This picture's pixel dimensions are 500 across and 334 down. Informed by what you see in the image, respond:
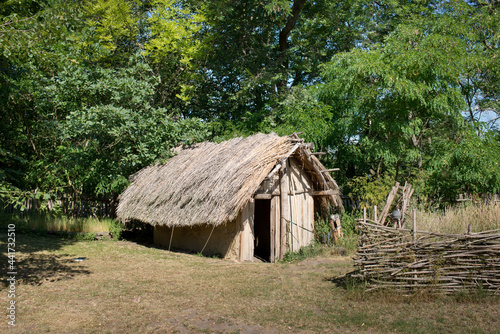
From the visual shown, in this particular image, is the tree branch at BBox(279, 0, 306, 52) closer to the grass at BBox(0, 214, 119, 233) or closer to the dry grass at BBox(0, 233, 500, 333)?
the grass at BBox(0, 214, 119, 233)

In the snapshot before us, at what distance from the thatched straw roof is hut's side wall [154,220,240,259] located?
2.68 feet

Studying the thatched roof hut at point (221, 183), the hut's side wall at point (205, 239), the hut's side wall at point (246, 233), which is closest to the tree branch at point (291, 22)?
the thatched roof hut at point (221, 183)

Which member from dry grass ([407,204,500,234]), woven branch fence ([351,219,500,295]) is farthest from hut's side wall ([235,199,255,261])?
dry grass ([407,204,500,234])

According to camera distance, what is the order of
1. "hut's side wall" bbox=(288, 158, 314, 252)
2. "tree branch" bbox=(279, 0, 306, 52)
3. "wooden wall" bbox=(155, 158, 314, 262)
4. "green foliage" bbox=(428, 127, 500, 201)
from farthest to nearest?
"tree branch" bbox=(279, 0, 306, 52) < "green foliage" bbox=(428, 127, 500, 201) < "hut's side wall" bbox=(288, 158, 314, 252) < "wooden wall" bbox=(155, 158, 314, 262)

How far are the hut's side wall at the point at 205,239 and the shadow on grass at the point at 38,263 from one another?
9.54 ft

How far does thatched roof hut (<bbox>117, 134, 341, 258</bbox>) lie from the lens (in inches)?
399

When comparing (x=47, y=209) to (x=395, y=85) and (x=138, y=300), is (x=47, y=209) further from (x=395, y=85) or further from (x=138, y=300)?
(x=395, y=85)

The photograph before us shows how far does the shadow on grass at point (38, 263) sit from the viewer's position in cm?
831

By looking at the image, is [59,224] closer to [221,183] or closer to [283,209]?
[221,183]

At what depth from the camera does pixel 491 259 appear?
6.28 meters

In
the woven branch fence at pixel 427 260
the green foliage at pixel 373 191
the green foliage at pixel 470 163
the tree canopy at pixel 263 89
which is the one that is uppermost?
the tree canopy at pixel 263 89

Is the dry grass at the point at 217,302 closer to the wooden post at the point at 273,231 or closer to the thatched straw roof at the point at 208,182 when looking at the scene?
the wooden post at the point at 273,231

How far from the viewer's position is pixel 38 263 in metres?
9.58

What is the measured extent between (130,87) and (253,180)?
6.88 metres
